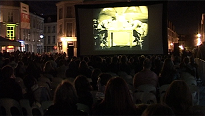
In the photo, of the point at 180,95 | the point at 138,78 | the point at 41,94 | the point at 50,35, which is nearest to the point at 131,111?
the point at 180,95

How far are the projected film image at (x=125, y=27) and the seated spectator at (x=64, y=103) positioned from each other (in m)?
15.7

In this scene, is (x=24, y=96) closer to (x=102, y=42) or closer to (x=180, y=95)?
(x=180, y=95)

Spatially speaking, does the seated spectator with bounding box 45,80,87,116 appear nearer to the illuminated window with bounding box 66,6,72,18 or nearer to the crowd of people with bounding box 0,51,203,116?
the crowd of people with bounding box 0,51,203,116

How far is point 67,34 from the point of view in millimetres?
39594

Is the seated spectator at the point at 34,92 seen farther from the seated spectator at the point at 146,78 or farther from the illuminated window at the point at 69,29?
the illuminated window at the point at 69,29

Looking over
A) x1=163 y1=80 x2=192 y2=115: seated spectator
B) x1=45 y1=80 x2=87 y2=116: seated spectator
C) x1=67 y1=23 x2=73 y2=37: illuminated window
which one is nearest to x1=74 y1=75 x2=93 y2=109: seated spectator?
x1=45 y1=80 x2=87 y2=116: seated spectator

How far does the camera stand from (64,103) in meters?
3.41

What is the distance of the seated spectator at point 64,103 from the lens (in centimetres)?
339

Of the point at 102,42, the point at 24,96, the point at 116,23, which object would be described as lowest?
the point at 24,96

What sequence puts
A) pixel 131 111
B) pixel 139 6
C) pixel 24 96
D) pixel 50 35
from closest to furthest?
pixel 131 111 < pixel 24 96 < pixel 139 6 < pixel 50 35

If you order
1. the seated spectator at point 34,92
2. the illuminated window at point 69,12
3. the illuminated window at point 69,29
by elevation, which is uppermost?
the illuminated window at point 69,12

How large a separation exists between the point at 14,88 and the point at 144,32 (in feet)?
48.2

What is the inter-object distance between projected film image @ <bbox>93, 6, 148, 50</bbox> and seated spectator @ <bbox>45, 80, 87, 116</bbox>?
15.7 meters

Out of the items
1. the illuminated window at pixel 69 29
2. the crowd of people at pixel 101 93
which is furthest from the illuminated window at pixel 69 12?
the crowd of people at pixel 101 93
